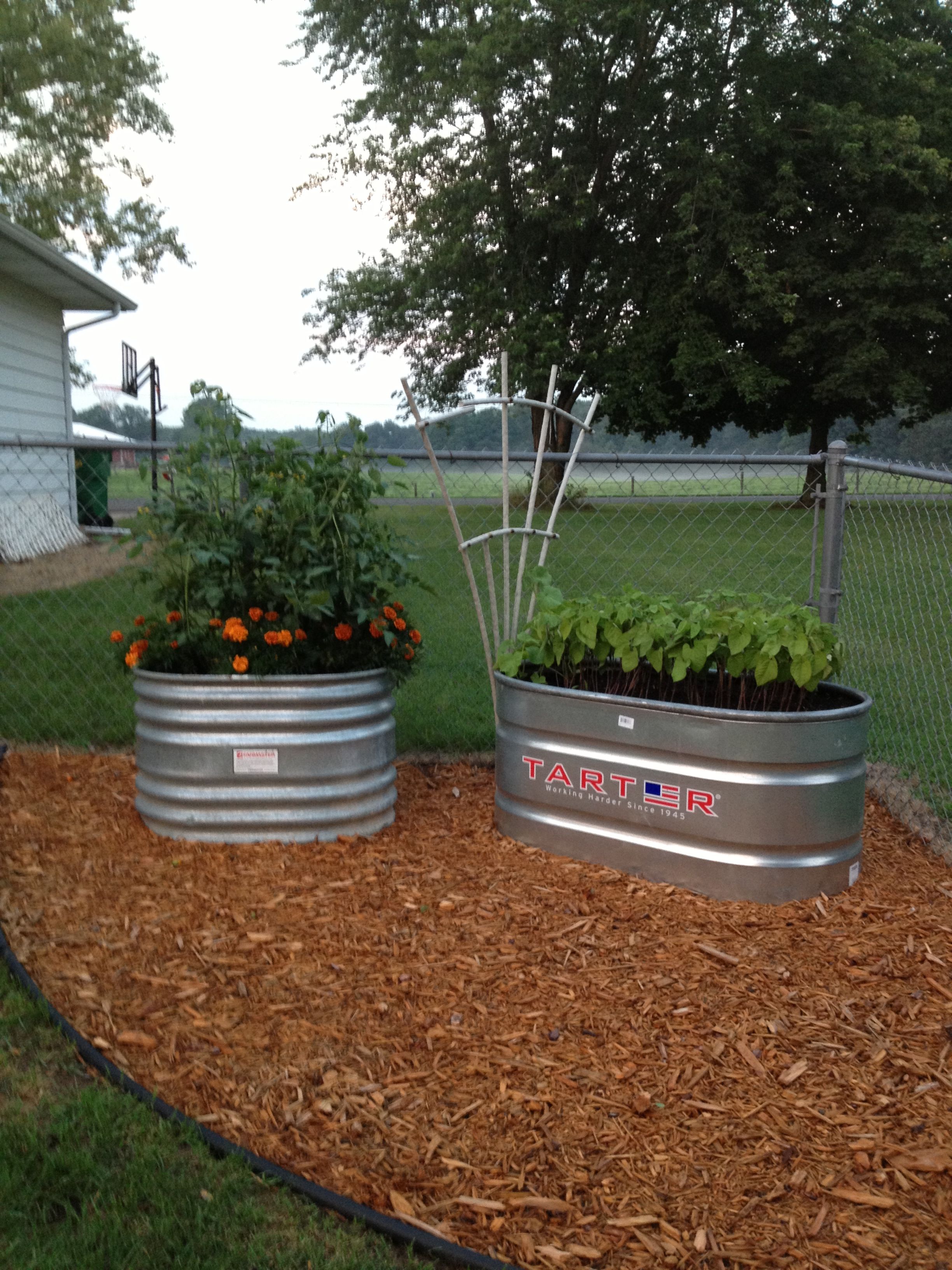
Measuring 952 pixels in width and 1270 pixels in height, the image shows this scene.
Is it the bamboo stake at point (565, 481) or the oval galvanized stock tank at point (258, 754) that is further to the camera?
the bamboo stake at point (565, 481)

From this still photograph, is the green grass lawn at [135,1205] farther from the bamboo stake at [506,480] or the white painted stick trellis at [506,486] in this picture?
the bamboo stake at [506,480]

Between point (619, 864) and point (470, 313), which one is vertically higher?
point (470, 313)

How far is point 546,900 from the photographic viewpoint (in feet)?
9.99

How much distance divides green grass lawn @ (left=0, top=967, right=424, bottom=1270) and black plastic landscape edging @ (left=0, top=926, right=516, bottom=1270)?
18mm

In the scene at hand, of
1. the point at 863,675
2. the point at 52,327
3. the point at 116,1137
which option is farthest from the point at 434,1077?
the point at 52,327

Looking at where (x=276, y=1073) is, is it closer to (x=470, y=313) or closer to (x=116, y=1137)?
(x=116, y=1137)

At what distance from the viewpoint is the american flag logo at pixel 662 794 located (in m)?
3.06

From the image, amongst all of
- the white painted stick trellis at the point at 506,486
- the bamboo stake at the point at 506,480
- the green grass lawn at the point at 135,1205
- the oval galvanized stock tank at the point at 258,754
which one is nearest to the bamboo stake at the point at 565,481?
the white painted stick trellis at the point at 506,486

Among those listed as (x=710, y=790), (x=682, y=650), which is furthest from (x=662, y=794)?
(x=682, y=650)

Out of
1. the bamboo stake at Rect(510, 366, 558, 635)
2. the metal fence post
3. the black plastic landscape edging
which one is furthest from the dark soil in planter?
the black plastic landscape edging

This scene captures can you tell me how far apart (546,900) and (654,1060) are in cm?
79

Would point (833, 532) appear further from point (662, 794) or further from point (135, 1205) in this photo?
point (135, 1205)

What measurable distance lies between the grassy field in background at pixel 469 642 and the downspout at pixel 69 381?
393 centimetres

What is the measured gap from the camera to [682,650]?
3.19 metres
